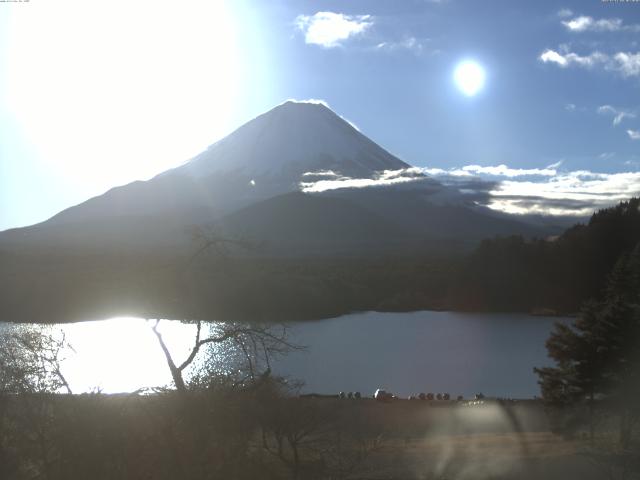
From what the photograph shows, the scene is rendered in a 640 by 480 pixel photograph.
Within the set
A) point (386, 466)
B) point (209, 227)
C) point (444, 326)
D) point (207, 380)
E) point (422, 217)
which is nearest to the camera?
point (209, 227)

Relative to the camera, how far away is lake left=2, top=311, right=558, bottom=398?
2062 cm

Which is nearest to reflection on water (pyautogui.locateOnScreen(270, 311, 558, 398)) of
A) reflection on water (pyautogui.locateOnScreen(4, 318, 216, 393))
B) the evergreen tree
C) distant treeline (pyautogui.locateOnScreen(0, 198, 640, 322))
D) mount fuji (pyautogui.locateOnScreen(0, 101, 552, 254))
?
reflection on water (pyautogui.locateOnScreen(4, 318, 216, 393))

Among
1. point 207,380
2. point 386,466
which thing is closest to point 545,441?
point 386,466

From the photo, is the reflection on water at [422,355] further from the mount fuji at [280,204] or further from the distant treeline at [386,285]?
the mount fuji at [280,204]

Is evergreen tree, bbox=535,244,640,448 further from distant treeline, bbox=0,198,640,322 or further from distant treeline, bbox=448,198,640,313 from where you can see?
distant treeline, bbox=448,198,640,313

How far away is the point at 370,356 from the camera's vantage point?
27.3 meters

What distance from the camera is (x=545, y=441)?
37.2 ft

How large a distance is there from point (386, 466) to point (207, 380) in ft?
13.2

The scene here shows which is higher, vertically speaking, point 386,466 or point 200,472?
point 200,472

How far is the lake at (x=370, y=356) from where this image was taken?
67.7 ft

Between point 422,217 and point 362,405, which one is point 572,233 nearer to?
point 362,405

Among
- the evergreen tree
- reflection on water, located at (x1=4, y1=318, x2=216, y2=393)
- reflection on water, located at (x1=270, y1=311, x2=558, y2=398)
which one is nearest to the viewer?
the evergreen tree

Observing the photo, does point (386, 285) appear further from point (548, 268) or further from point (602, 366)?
point (602, 366)

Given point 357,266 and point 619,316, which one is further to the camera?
point 357,266
